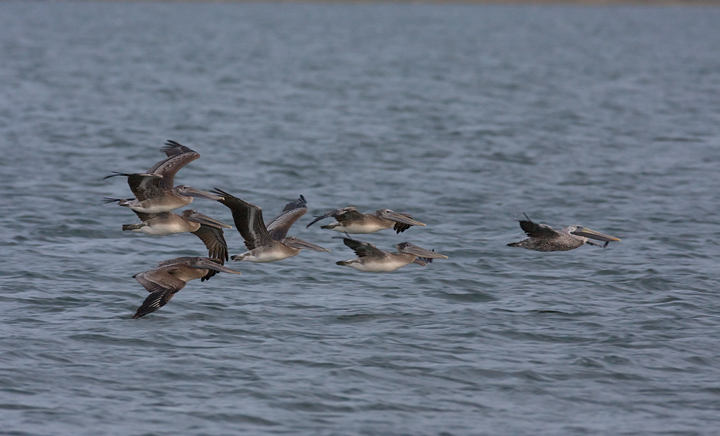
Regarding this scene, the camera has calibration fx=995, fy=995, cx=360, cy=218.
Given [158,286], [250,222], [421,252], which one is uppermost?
[250,222]

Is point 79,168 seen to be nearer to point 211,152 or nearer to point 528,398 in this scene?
point 211,152

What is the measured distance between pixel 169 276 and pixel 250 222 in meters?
1.47

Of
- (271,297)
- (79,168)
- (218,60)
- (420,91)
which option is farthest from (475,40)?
(271,297)

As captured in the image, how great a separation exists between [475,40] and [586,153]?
7549cm

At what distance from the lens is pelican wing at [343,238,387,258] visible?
14.5 m

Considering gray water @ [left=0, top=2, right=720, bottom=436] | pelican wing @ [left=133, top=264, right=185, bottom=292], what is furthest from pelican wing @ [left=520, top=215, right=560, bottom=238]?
pelican wing @ [left=133, top=264, right=185, bottom=292]

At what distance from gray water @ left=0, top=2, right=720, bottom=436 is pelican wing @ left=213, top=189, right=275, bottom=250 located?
121 centimetres

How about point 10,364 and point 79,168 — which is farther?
point 79,168

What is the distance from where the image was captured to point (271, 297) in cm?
1630

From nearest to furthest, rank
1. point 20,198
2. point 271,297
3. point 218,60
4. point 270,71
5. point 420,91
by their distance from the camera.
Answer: point 271,297 < point 20,198 < point 420,91 < point 270,71 < point 218,60

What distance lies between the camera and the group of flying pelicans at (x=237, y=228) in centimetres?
1406

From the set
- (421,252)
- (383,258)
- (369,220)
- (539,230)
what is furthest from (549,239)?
(369,220)

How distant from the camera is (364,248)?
14.8m

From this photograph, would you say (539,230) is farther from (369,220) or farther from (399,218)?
(369,220)
